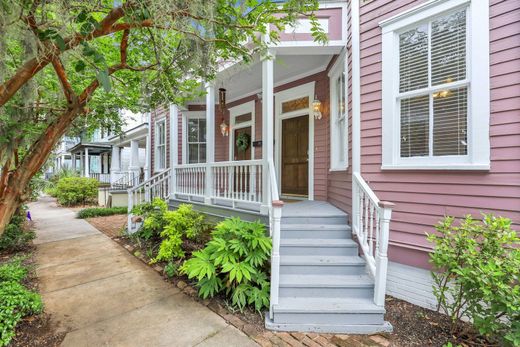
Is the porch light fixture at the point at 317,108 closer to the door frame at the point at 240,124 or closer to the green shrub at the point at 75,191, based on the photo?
the door frame at the point at 240,124

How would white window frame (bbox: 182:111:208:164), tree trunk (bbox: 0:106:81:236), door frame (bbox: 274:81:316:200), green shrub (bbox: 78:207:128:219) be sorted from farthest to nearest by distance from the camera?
1. green shrub (bbox: 78:207:128:219)
2. white window frame (bbox: 182:111:208:164)
3. door frame (bbox: 274:81:316:200)
4. tree trunk (bbox: 0:106:81:236)

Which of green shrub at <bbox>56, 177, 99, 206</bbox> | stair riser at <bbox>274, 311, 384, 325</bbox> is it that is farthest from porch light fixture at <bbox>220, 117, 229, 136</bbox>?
green shrub at <bbox>56, 177, 99, 206</bbox>

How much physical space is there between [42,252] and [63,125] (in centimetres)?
377

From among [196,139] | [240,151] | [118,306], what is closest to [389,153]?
[118,306]

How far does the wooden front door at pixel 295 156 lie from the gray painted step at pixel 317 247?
2.02m

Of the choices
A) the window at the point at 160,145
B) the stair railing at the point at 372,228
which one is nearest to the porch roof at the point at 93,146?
the window at the point at 160,145

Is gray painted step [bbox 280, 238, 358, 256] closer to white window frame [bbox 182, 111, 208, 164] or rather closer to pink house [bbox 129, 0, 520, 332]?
pink house [bbox 129, 0, 520, 332]

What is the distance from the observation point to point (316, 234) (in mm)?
3395

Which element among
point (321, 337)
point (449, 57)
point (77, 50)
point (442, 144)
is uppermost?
point (449, 57)

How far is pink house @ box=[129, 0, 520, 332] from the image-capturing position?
2.48 meters

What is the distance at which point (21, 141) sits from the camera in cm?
269

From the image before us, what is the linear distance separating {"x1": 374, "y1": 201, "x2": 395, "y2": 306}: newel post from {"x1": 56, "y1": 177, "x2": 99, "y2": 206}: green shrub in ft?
39.5

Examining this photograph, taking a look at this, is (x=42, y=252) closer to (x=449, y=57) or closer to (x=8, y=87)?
(x=8, y=87)

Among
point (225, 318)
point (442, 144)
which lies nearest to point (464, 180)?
point (442, 144)
